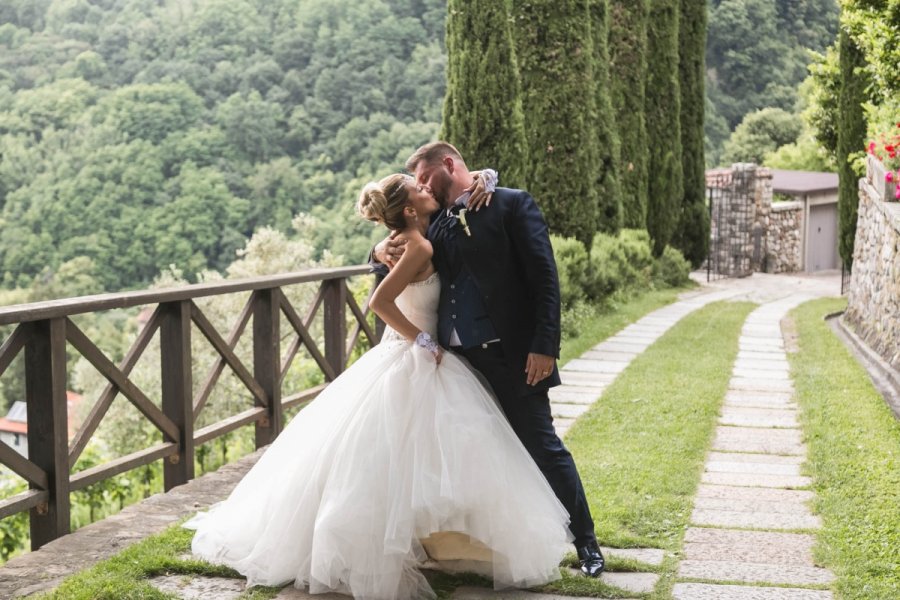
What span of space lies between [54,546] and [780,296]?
57.9 feet

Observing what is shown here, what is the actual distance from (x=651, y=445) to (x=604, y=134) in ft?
32.5

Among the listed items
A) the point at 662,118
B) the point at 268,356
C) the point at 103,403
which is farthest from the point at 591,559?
the point at 662,118

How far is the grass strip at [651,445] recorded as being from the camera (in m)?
4.48

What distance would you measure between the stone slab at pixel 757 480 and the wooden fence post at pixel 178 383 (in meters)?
2.81

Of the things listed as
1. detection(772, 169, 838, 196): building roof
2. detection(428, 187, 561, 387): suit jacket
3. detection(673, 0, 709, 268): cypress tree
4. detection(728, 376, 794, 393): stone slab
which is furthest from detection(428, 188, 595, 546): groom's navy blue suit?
detection(772, 169, 838, 196): building roof

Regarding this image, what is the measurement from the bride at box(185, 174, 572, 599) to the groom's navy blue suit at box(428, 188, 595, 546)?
9cm

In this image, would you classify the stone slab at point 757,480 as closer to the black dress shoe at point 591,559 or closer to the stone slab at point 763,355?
the black dress shoe at point 591,559

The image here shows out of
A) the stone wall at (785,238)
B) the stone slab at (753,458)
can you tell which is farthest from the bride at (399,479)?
the stone wall at (785,238)

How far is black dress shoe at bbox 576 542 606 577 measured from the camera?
12.7 feet

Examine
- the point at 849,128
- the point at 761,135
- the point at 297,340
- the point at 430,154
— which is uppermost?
the point at 761,135

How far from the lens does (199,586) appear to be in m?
3.78

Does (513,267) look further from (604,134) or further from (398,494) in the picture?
(604,134)

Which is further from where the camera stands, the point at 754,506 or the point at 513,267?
the point at 754,506

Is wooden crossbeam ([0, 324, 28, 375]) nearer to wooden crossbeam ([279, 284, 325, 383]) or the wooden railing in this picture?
the wooden railing
